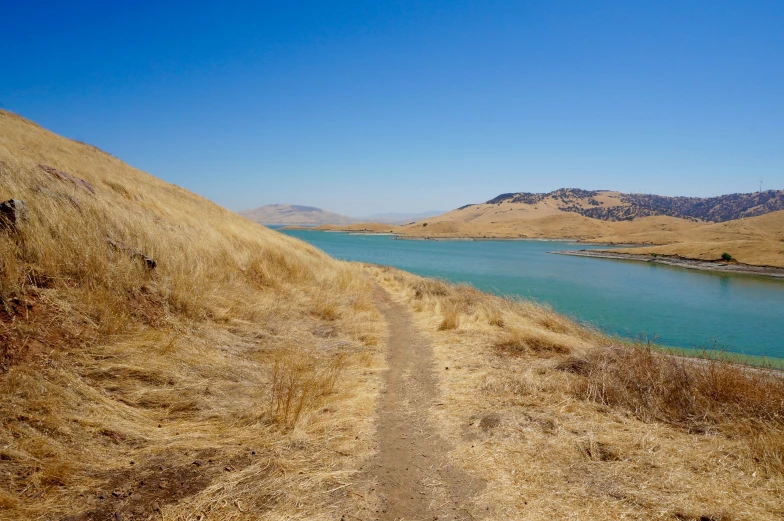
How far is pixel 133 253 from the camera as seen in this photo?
6.92 m

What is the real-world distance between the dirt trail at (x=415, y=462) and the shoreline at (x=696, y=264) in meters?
45.2

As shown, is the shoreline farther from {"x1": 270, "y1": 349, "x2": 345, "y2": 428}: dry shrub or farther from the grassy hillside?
{"x1": 270, "y1": 349, "x2": 345, "y2": 428}: dry shrub

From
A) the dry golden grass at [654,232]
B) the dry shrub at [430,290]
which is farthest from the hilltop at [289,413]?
the dry golden grass at [654,232]

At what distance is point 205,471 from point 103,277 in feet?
12.4

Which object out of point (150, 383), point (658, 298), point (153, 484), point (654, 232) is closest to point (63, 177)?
point (150, 383)

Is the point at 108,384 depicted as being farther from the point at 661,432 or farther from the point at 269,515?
the point at 661,432

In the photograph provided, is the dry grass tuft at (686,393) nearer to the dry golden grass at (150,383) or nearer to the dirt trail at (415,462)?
the dirt trail at (415,462)

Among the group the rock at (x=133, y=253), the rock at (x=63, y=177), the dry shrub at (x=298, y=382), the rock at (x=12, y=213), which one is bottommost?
the dry shrub at (x=298, y=382)

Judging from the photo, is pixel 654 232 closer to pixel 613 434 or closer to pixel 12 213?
pixel 613 434

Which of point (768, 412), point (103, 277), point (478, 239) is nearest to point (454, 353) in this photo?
point (768, 412)

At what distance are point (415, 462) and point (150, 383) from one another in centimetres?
329

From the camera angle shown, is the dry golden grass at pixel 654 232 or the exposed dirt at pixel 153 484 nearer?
the exposed dirt at pixel 153 484

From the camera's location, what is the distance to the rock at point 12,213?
5516 mm

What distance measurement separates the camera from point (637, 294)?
28.2 m
